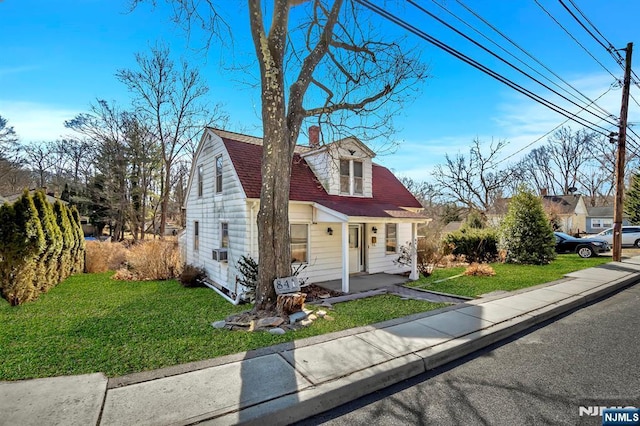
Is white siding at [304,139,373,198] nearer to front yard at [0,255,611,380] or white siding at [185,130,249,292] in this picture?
white siding at [185,130,249,292]

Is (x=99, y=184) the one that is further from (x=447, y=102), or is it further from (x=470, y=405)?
(x=470, y=405)

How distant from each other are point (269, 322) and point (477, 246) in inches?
518

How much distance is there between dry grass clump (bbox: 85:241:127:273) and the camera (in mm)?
12914

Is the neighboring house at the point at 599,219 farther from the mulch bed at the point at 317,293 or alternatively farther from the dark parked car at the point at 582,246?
the mulch bed at the point at 317,293

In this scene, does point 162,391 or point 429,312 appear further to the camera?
point 429,312

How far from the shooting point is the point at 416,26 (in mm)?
6680

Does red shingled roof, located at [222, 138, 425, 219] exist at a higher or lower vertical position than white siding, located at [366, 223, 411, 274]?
Answer: higher

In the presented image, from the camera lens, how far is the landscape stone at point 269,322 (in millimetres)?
5500

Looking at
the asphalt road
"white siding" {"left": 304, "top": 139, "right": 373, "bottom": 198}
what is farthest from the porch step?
"white siding" {"left": 304, "top": 139, "right": 373, "bottom": 198}

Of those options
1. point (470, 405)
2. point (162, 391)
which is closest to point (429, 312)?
point (470, 405)

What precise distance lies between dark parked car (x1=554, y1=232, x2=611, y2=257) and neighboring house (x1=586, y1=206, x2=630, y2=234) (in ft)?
102

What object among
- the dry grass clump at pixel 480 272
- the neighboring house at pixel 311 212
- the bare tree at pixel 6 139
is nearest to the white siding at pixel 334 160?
the neighboring house at pixel 311 212

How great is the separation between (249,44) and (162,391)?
7.60m

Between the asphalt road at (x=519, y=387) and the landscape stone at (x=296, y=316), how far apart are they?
2.44 meters
